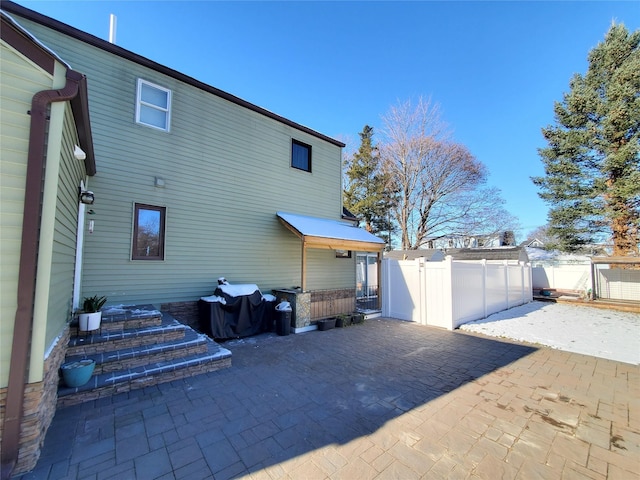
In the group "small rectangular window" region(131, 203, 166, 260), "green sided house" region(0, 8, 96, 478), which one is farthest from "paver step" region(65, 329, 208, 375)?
"small rectangular window" region(131, 203, 166, 260)

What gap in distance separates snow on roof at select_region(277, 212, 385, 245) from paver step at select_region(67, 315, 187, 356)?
4.01m

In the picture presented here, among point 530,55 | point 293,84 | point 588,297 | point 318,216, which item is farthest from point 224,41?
point 588,297

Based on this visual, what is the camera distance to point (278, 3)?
800cm

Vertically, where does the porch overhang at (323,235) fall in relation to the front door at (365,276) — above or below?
above

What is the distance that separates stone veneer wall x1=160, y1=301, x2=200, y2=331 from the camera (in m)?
6.43

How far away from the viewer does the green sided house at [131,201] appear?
93.7 inches

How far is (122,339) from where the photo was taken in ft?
14.5

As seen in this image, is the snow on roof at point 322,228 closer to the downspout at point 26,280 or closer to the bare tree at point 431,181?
the downspout at point 26,280

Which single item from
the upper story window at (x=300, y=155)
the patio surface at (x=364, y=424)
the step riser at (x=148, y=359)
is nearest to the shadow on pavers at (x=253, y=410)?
the patio surface at (x=364, y=424)

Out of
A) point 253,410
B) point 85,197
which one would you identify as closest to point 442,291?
point 253,410

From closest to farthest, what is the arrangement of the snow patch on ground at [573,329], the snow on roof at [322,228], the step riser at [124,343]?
1. the step riser at [124,343]
2. the snow patch on ground at [573,329]
3. the snow on roof at [322,228]

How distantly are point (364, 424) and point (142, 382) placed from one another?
332 cm

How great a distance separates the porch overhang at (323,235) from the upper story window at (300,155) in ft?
6.24

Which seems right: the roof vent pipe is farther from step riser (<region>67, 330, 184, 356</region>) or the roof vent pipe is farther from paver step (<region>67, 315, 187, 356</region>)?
step riser (<region>67, 330, 184, 356</region>)
